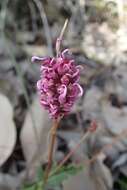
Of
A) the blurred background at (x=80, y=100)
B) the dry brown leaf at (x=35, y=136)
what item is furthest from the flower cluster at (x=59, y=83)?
the dry brown leaf at (x=35, y=136)

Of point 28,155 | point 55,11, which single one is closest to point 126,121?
point 28,155

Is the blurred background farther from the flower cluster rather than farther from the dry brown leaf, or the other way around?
the flower cluster

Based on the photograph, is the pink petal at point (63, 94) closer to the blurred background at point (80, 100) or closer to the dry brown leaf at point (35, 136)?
the blurred background at point (80, 100)

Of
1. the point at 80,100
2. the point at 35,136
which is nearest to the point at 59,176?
the point at 35,136

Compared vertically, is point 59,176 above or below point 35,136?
above

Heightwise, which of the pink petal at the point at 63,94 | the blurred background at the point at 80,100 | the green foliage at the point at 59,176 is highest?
the pink petal at the point at 63,94

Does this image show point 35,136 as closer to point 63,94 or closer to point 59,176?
point 59,176

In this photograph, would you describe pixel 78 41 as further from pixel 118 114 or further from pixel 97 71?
pixel 118 114
